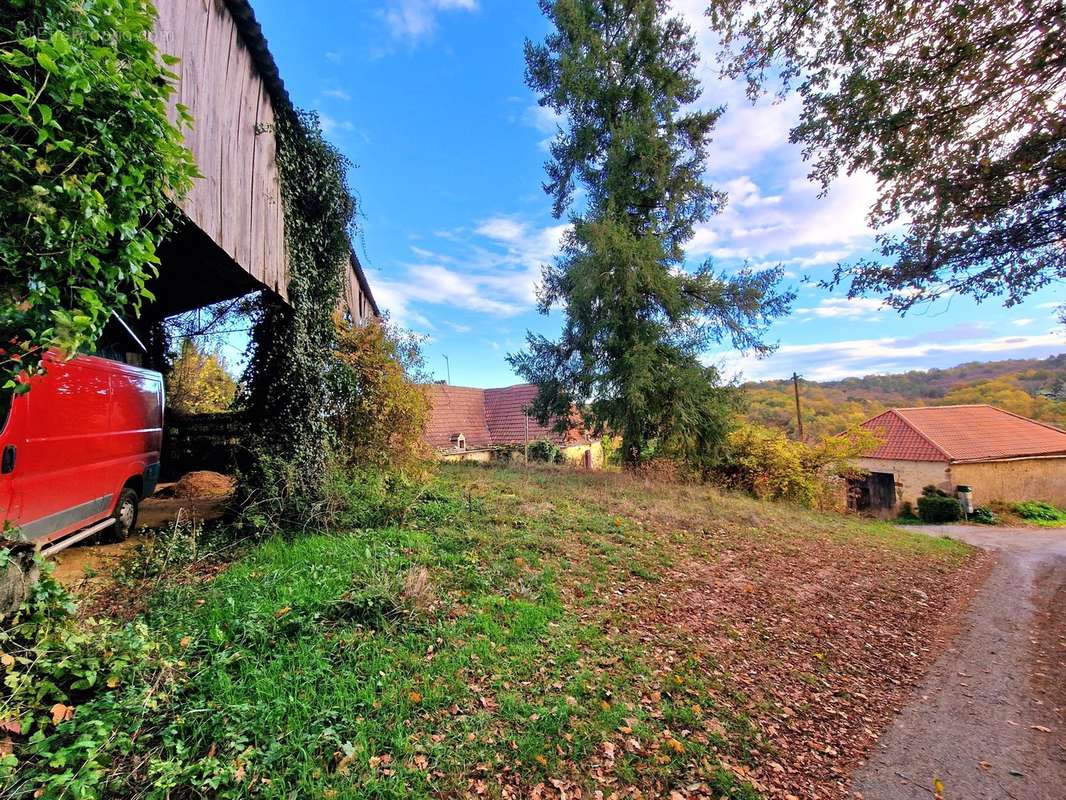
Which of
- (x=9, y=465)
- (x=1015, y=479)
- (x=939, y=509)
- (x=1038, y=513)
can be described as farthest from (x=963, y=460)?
(x=9, y=465)

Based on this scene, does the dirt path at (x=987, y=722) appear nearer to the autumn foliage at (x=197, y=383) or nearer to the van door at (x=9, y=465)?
the van door at (x=9, y=465)

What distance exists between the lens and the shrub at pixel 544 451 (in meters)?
20.7

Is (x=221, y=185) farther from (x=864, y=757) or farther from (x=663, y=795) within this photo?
(x=864, y=757)

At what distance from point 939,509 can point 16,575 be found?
28588 mm

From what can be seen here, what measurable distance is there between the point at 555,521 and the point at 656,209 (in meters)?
11.3

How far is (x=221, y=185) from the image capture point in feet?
15.1

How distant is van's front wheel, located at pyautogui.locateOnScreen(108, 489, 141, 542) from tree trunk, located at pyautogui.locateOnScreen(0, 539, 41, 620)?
3823 mm

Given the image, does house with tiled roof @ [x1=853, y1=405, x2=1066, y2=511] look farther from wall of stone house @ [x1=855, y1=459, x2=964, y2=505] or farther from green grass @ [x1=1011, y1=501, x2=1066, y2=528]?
green grass @ [x1=1011, y1=501, x2=1066, y2=528]

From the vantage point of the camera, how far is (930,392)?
51656 millimetres

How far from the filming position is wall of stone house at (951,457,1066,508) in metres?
21.5

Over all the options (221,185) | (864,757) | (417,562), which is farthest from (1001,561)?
(221,185)

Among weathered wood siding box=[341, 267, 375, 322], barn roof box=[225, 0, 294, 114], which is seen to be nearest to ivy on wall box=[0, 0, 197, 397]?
barn roof box=[225, 0, 294, 114]

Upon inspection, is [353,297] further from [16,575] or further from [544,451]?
[544,451]

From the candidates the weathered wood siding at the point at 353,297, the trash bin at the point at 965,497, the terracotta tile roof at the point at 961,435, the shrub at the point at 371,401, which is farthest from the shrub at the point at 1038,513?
the weathered wood siding at the point at 353,297
